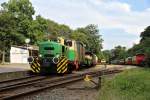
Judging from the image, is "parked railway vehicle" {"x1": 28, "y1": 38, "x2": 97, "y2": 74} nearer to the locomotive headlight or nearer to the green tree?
the locomotive headlight

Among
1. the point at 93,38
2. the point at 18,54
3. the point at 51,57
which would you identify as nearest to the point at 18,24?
the point at 18,54

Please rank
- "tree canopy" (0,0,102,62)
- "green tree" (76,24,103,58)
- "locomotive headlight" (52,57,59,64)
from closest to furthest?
"locomotive headlight" (52,57,59,64) < "tree canopy" (0,0,102,62) < "green tree" (76,24,103,58)

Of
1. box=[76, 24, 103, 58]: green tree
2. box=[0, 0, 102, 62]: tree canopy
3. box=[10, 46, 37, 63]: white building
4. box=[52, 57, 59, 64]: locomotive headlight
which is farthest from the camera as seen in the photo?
box=[76, 24, 103, 58]: green tree

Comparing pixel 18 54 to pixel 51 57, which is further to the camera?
pixel 18 54

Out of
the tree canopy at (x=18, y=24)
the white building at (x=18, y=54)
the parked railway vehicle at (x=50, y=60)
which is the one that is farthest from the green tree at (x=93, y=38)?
the parked railway vehicle at (x=50, y=60)

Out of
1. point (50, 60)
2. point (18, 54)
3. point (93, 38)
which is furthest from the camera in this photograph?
point (93, 38)

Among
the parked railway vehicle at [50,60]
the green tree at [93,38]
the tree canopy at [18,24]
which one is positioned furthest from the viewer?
the green tree at [93,38]

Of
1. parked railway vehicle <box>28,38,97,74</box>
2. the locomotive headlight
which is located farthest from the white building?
the locomotive headlight

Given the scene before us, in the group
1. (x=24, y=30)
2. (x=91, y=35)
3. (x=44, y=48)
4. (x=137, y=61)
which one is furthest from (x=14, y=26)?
(x=91, y=35)

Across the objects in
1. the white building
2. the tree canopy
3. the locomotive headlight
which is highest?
the tree canopy

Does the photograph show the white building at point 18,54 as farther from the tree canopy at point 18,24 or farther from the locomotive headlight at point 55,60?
the locomotive headlight at point 55,60

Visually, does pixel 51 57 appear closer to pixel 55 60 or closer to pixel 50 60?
pixel 50 60

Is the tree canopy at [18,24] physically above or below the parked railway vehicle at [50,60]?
above

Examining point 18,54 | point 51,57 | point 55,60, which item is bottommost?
point 55,60
